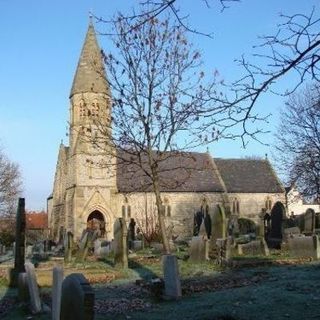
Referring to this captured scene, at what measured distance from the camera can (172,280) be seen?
9344mm

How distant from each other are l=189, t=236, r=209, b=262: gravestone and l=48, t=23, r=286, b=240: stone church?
87.2 feet

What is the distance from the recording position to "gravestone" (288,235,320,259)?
49.3 feet

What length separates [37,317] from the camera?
8.84 meters

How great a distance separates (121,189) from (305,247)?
3350 centimetres

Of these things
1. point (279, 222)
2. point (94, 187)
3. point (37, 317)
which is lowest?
point (37, 317)

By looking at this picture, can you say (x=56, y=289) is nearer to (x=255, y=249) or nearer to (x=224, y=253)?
(x=224, y=253)

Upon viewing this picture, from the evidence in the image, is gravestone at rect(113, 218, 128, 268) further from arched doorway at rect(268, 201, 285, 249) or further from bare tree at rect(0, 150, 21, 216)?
bare tree at rect(0, 150, 21, 216)

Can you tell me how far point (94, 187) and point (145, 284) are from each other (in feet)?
119

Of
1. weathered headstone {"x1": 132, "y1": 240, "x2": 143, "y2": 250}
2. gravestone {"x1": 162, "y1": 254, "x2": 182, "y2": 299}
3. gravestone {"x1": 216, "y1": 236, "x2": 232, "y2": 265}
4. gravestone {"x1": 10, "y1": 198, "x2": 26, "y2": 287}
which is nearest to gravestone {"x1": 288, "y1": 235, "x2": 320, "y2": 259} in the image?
gravestone {"x1": 216, "y1": 236, "x2": 232, "y2": 265}

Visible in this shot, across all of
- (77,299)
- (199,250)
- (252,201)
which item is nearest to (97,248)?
(199,250)

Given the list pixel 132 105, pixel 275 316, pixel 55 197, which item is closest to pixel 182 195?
pixel 55 197

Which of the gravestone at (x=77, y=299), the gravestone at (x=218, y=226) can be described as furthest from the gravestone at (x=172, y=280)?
the gravestone at (x=218, y=226)

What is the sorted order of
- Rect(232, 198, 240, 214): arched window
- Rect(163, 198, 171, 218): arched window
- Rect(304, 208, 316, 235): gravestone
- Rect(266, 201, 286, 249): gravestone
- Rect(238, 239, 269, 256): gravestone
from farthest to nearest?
1. Rect(232, 198, 240, 214): arched window
2. Rect(163, 198, 171, 218): arched window
3. Rect(304, 208, 316, 235): gravestone
4. Rect(266, 201, 286, 249): gravestone
5. Rect(238, 239, 269, 256): gravestone

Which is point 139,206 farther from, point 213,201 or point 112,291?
point 112,291
